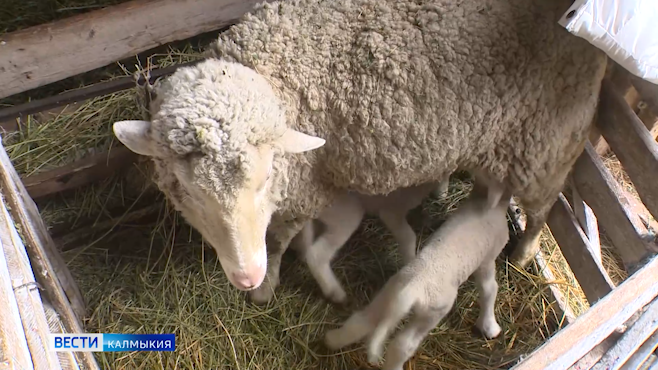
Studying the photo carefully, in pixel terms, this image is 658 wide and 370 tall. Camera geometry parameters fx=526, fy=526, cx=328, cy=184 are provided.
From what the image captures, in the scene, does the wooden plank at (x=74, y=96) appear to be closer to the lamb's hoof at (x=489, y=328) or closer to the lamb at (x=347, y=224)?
the lamb at (x=347, y=224)

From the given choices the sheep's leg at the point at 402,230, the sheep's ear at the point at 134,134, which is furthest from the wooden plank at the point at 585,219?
the sheep's ear at the point at 134,134

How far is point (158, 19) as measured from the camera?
2479 mm

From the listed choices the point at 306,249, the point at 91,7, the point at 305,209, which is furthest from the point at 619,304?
the point at 91,7

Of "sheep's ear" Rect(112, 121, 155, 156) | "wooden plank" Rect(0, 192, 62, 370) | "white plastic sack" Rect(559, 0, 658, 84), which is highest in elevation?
"white plastic sack" Rect(559, 0, 658, 84)

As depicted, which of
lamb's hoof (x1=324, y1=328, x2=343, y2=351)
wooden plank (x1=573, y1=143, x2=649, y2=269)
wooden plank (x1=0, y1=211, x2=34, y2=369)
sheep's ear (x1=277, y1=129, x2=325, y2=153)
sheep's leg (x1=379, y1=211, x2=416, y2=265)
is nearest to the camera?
wooden plank (x1=0, y1=211, x2=34, y2=369)

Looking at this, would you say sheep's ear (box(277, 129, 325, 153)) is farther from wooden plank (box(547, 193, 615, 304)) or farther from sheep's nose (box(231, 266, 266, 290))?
wooden plank (box(547, 193, 615, 304))

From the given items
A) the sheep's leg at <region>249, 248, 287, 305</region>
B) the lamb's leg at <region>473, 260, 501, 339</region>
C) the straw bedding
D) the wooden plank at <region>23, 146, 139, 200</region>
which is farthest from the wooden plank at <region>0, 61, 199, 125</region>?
the lamb's leg at <region>473, 260, 501, 339</region>

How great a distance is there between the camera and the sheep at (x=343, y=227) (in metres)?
2.29

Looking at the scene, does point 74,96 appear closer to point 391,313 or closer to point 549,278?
point 391,313

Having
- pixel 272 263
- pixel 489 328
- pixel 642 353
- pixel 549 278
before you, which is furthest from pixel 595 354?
pixel 272 263

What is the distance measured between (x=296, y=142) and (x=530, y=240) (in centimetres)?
151

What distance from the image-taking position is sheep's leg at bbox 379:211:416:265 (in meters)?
2.44

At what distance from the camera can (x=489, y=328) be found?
2477 millimetres

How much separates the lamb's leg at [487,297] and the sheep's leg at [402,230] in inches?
12.7
